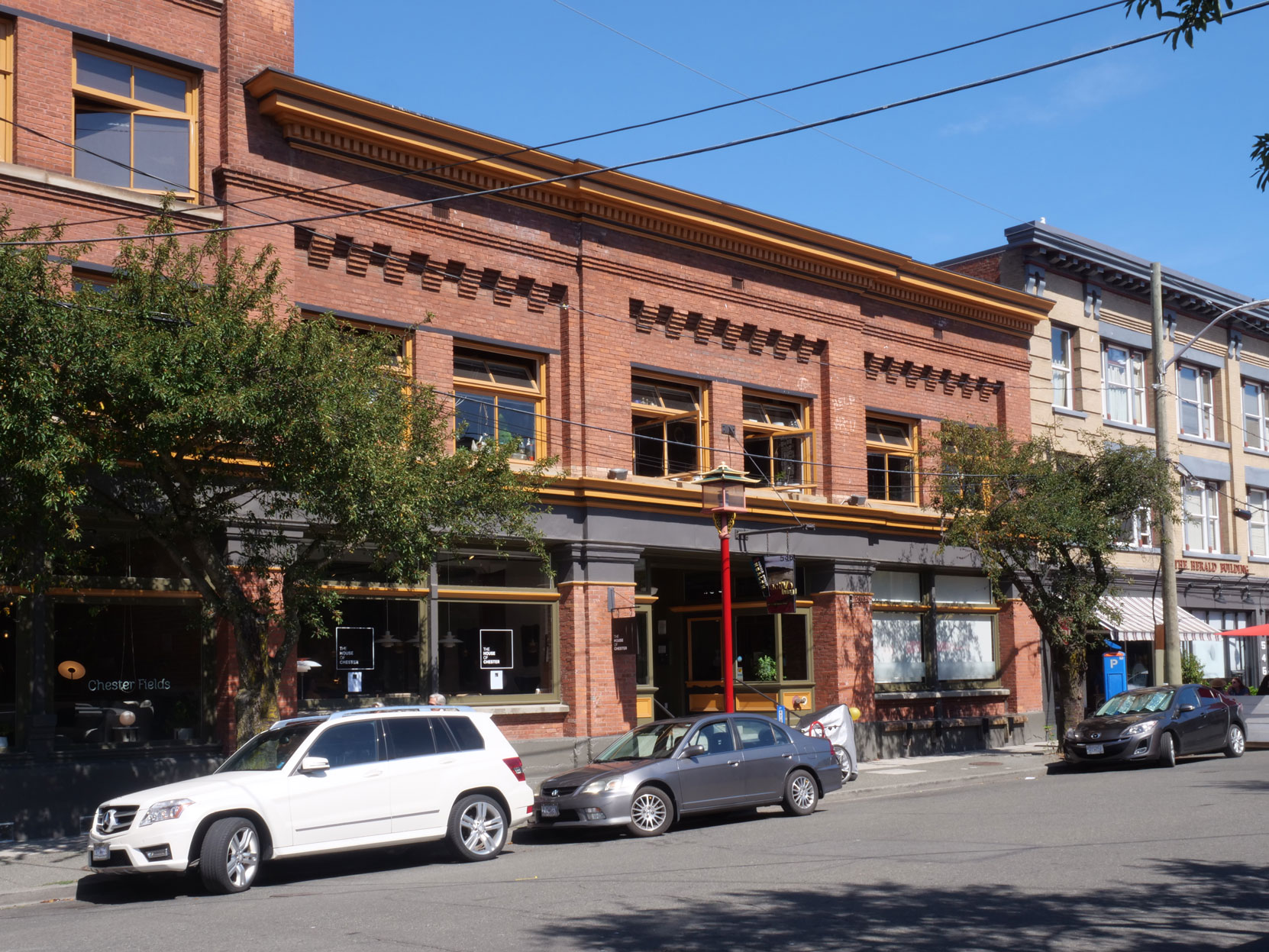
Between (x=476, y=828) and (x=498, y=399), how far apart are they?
8907 mm

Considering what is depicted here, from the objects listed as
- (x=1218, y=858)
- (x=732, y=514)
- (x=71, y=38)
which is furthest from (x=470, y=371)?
(x=1218, y=858)

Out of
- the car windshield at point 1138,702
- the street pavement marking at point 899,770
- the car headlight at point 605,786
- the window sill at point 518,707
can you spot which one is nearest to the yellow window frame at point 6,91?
the window sill at point 518,707

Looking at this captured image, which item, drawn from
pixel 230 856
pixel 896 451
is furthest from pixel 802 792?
pixel 896 451

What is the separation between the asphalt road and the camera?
8836 millimetres

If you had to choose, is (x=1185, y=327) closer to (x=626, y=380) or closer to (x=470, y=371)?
(x=626, y=380)

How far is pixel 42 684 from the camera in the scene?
16.2 m

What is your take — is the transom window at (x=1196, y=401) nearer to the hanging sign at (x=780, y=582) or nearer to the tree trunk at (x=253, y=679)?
the hanging sign at (x=780, y=582)

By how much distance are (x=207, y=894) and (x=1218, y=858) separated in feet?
29.5

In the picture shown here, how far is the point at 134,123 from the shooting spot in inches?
711

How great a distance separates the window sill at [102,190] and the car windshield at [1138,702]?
1686cm

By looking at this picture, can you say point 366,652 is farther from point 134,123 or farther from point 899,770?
point 899,770

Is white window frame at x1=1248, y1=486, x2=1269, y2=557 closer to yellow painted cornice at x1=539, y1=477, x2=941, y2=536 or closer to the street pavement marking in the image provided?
yellow painted cornice at x1=539, y1=477, x2=941, y2=536

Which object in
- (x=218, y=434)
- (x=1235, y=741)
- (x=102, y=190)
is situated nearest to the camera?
(x=218, y=434)

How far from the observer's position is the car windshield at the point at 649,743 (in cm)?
1612
